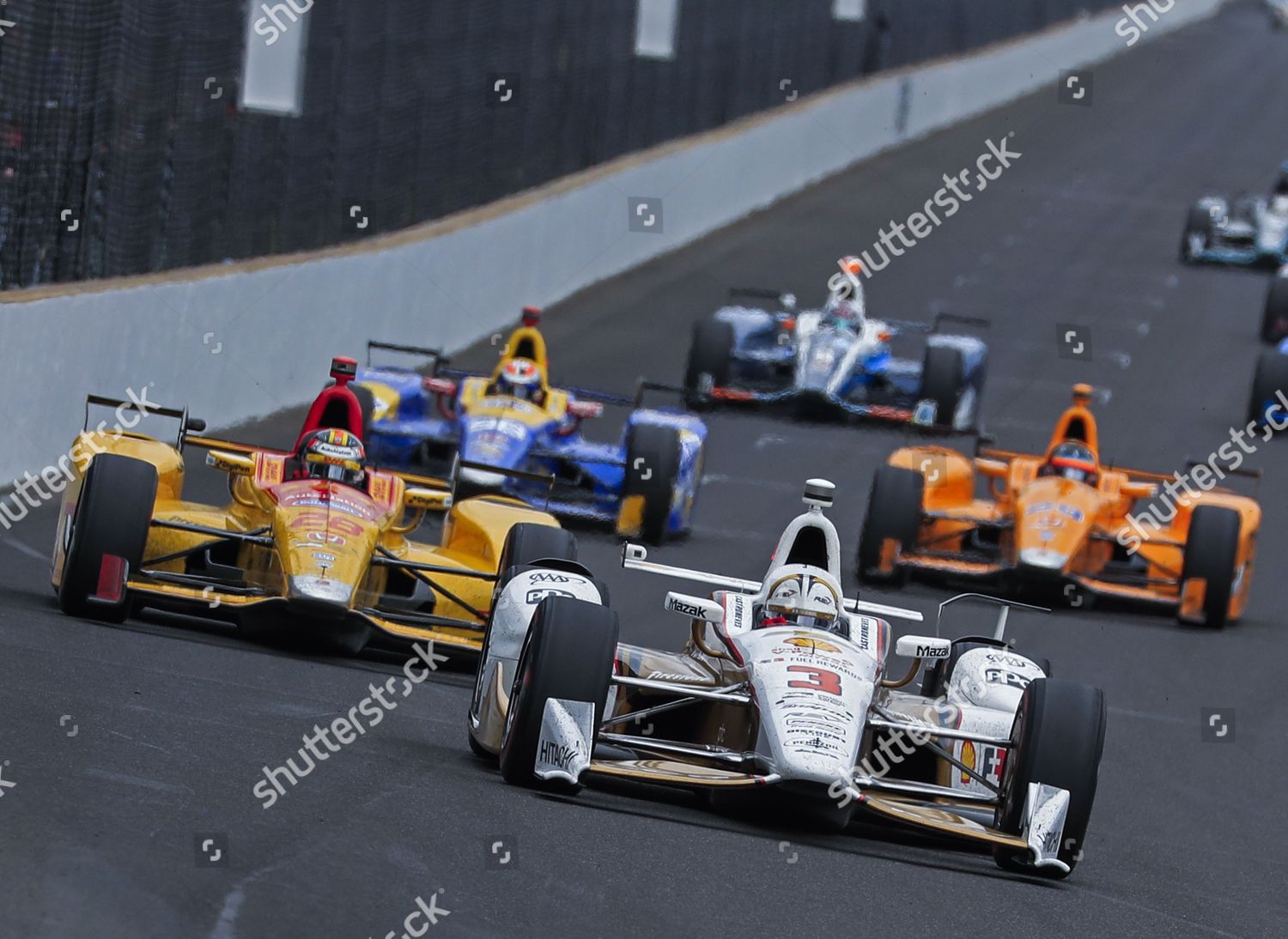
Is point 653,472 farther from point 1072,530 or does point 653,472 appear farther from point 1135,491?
point 1135,491

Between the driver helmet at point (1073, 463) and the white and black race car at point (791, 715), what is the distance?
7537 mm

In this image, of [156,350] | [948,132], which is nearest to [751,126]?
[948,132]

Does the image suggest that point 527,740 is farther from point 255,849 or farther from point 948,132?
point 948,132

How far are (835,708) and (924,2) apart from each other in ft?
145

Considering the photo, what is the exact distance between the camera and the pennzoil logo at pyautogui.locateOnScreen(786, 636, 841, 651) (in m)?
10.2

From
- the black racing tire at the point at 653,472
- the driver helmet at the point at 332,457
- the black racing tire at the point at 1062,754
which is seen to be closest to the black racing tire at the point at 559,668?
the black racing tire at the point at 1062,754

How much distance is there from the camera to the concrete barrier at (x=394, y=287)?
1752 centimetres

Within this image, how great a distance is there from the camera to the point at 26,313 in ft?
55.6

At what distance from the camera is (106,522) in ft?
40.2

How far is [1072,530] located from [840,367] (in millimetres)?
6903
